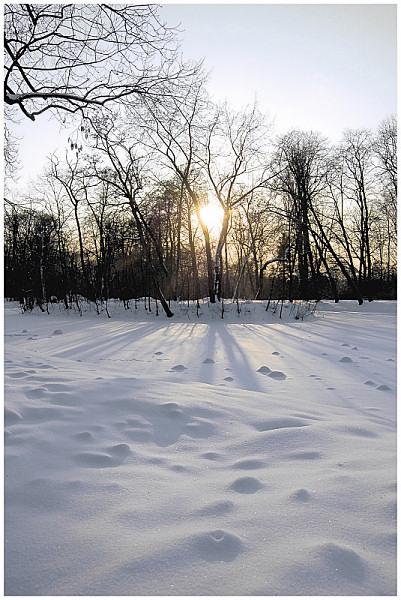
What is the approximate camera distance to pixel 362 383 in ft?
14.2

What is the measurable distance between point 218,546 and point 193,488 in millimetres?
443

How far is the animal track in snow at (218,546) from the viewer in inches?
48.3

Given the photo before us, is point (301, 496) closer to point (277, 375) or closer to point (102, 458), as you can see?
point (102, 458)

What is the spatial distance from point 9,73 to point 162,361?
540 cm

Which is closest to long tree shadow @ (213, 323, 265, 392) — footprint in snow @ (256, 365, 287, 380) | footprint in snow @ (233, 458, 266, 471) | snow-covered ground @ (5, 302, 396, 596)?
footprint in snow @ (256, 365, 287, 380)

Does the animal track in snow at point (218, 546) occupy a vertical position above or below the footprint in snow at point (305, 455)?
above

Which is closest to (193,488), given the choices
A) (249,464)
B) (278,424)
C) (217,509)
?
(217,509)

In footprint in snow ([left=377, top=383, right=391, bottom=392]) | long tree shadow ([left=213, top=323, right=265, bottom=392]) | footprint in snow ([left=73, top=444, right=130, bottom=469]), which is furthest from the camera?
long tree shadow ([left=213, top=323, right=265, bottom=392])

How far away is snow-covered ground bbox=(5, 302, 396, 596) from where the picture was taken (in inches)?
45.8

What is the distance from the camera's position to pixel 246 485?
5.61 ft

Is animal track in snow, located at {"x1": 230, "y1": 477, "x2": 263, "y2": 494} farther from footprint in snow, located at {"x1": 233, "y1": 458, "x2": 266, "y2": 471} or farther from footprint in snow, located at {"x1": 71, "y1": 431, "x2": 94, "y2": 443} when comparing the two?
footprint in snow, located at {"x1": 71, "y1": 431, "x2": 94, "y2": 443}

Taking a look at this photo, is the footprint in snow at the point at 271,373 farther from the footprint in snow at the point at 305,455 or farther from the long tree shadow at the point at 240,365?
the footprint in snow at the point at 305,455

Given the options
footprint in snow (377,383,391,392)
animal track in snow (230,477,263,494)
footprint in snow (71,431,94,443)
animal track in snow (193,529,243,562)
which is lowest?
footprint in snow (377,383,391,392)

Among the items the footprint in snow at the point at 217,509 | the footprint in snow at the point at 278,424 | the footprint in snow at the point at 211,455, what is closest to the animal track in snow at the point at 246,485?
the footprint in snow at the point at 217,509
